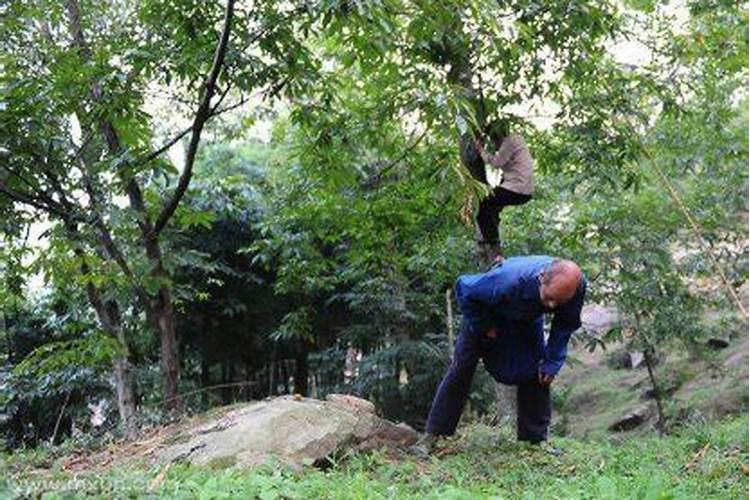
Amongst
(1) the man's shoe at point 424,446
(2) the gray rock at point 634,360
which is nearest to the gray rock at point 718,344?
(2) the gray rock at point 634,360

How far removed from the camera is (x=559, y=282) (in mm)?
4195

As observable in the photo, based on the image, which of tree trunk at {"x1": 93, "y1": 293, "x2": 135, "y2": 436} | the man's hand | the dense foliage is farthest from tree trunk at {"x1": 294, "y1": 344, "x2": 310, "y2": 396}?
the man's hand

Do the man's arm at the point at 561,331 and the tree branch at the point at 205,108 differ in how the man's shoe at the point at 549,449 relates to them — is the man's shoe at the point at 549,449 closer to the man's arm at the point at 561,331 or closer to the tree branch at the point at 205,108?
the man's arm at the point at 561,331

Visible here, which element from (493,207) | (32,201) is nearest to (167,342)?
Result: (32,201)

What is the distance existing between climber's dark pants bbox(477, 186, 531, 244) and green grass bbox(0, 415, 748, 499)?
57.7 inches

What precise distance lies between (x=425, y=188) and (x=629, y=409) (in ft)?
25.1

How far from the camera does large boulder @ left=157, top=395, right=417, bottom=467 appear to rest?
4.20m

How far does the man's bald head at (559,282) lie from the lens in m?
4.20

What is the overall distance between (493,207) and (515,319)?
1.24 metres

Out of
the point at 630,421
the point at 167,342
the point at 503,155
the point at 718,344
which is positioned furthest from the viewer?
the point at 718,344

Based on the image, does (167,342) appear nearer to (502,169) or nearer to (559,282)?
(502,169)

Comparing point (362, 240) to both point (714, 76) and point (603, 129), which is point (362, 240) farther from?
point (714, 76)

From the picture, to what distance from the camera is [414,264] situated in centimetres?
759

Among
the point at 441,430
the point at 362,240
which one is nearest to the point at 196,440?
the point at 441,430
